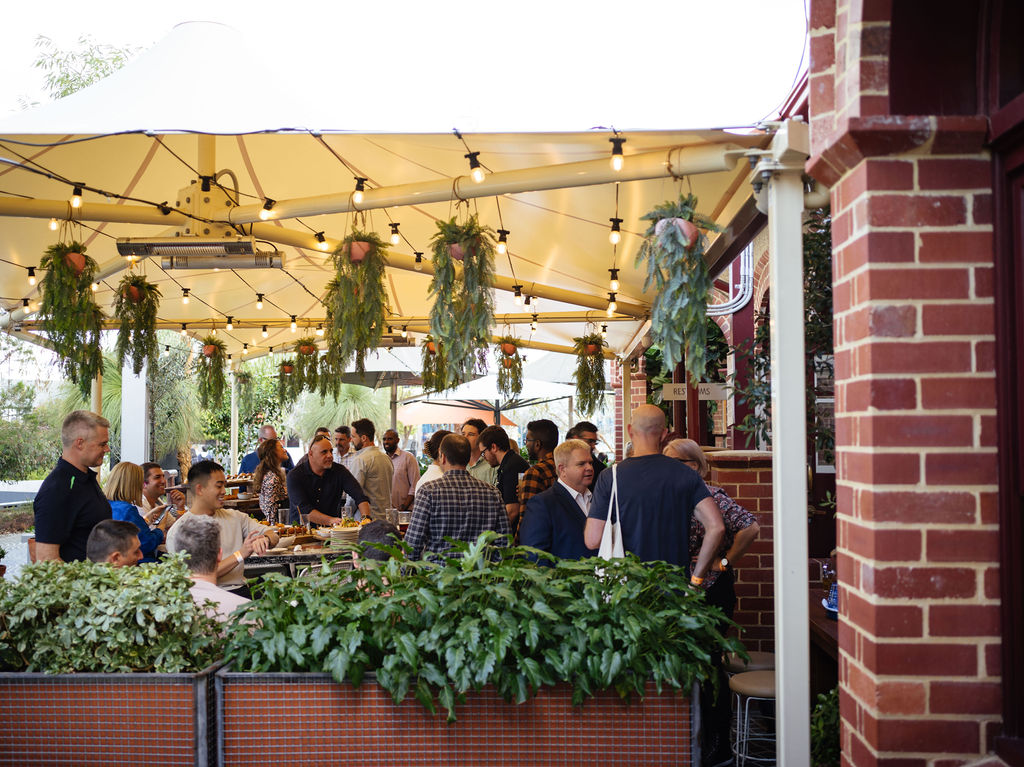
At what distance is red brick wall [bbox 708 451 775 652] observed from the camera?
19.7 ft

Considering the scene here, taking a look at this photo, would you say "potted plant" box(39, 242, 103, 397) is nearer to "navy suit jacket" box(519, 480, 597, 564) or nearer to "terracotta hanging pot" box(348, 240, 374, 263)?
"terracotta hanging pot" box(348, 240, 374, 263)

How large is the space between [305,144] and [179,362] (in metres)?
15.9

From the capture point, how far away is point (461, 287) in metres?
6.29

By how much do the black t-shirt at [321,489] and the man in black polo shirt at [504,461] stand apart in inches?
48.0

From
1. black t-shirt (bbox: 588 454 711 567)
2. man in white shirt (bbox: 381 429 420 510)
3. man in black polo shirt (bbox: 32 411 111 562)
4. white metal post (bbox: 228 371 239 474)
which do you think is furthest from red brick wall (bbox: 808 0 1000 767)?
white metal post (bbox: 228 371 239 474)

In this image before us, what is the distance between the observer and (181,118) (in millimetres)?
4293

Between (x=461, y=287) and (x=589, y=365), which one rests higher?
(x=461, y=287)

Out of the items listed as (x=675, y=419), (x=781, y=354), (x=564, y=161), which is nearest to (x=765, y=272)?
(x=564, y=161)

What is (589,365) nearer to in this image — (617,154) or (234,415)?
(617,154)

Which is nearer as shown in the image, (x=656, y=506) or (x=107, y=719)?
(x=107, y=719)

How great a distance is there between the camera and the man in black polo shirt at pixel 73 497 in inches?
179

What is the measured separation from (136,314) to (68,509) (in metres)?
5.04

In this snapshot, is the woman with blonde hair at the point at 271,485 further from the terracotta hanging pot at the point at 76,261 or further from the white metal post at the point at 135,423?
the white metal post at the point at 135,423

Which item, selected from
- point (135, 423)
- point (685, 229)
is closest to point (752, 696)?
point (685, 229)
